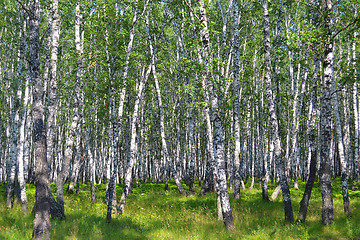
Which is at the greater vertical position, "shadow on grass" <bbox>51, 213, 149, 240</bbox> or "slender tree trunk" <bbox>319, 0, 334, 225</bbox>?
"slender tree trunk" <bbox>319, 0, 334, 225</bbox>

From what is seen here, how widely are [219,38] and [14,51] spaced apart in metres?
17.2

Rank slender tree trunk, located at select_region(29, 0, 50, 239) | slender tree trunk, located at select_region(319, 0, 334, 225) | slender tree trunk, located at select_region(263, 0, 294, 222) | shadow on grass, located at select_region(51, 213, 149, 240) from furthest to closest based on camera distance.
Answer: slender tree trunk, located at select_region(263, 0, 294, 222)
slender tree trunk, located at select_region(319, 0, 334, 225)
shadow on grass, located at select_region(51, 213, 149, 240)
slender tree trunk, located at select_region(29, 0, 50, 239)

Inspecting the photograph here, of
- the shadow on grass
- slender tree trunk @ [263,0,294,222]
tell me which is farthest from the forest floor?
slender tree trunk @ [263,0,294,222]

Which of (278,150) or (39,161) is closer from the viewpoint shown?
(39,161)

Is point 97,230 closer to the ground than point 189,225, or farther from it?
farther from it

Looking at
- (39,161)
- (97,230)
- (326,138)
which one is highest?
(326,138)

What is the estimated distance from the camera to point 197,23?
10164 millimetres

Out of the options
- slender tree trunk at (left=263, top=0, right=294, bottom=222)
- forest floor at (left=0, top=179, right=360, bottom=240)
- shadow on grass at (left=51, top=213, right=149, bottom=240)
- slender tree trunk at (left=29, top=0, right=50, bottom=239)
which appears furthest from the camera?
slender tree trunk at (left=263, top=0, right=294, bottom=222)

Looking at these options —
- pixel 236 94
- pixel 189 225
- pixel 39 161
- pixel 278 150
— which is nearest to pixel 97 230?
pixel 189 225

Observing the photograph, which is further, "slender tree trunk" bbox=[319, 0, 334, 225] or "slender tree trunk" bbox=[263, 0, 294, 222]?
"slender tree trunk" bbox=[263, 0, 294, 222]

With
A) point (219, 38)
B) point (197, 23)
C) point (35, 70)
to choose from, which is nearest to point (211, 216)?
point (197, 23)

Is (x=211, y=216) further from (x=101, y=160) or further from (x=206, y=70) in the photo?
(x=101, y=160)

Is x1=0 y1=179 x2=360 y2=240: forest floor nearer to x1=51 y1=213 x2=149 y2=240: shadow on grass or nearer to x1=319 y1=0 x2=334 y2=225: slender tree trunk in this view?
x1=51 y1=213 x2=149 y2=240: shadow on grass

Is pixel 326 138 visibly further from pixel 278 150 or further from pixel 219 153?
pixel 219 153
